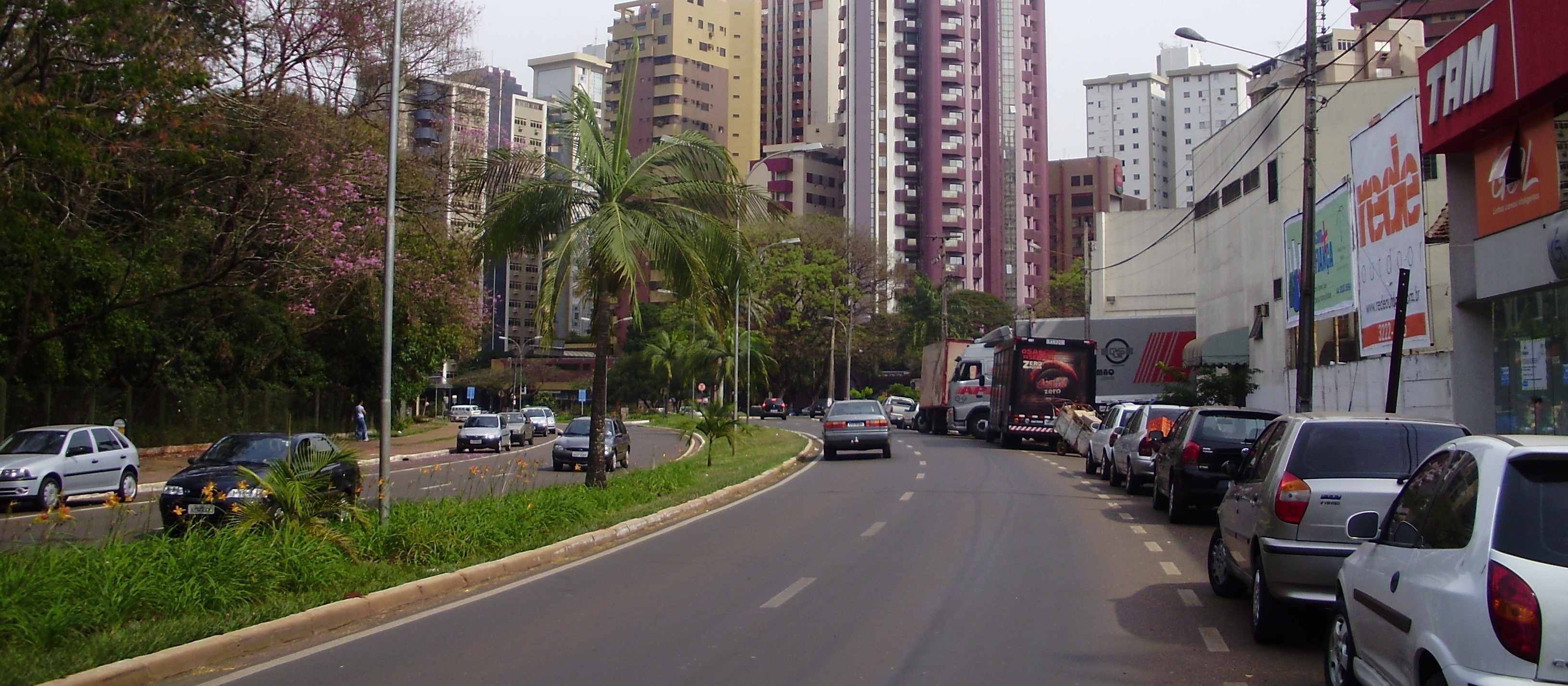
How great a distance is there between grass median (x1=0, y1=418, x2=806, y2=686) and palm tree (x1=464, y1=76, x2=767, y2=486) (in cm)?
436

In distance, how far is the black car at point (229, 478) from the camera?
39.4 feet

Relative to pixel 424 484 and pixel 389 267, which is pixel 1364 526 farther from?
pixel 424 484

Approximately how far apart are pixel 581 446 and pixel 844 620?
900 inches

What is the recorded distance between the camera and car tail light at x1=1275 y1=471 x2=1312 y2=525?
823 centimetres

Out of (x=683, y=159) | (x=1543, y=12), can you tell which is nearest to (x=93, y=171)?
(x=683, y=159)

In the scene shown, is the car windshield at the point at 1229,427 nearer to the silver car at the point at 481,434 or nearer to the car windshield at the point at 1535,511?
the car windshield at the point at 1535,511

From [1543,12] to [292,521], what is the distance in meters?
16.9

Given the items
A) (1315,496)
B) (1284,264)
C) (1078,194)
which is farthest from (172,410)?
(1078,194)

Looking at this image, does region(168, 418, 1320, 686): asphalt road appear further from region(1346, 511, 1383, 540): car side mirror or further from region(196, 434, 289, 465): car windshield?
region(196, 434, 289, 465): car windshield

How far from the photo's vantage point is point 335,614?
906cm

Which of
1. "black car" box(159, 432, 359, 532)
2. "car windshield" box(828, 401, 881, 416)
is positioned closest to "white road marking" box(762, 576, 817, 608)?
"black car" box(159, 432, 359, 532)

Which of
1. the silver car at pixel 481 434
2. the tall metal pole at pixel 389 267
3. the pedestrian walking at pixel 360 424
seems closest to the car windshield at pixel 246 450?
the tall metal pole at pixel 389 267

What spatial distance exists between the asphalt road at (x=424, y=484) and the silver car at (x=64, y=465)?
1.15ft

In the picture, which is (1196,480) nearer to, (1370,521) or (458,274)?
(1370,521)
